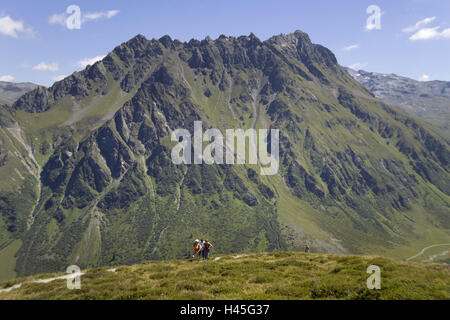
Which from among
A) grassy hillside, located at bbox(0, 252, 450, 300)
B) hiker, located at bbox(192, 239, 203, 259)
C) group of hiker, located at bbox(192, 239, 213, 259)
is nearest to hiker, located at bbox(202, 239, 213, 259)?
group of hiker, located at bbox(192, 239, 213, 259)

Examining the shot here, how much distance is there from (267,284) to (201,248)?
19.7 meters

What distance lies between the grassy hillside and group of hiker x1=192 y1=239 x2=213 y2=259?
28.4 feet

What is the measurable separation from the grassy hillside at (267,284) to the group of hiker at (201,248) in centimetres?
864

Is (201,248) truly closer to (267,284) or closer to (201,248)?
(201,248)

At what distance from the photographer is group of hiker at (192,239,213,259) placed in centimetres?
4119

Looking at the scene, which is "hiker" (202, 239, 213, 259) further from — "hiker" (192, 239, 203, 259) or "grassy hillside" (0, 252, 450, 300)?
"grassy hillside" (0, 252, 450, 300)

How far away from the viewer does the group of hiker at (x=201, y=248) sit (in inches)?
1622

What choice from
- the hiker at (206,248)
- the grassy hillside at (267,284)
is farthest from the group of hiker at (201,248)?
the grassy hillside at (267,284)

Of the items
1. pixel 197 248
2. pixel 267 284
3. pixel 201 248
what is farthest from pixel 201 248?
pixel 267 284

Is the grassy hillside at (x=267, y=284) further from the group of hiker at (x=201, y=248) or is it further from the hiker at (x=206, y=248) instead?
the hiker at (x=206, y=248)

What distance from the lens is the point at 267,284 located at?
2378 cm
